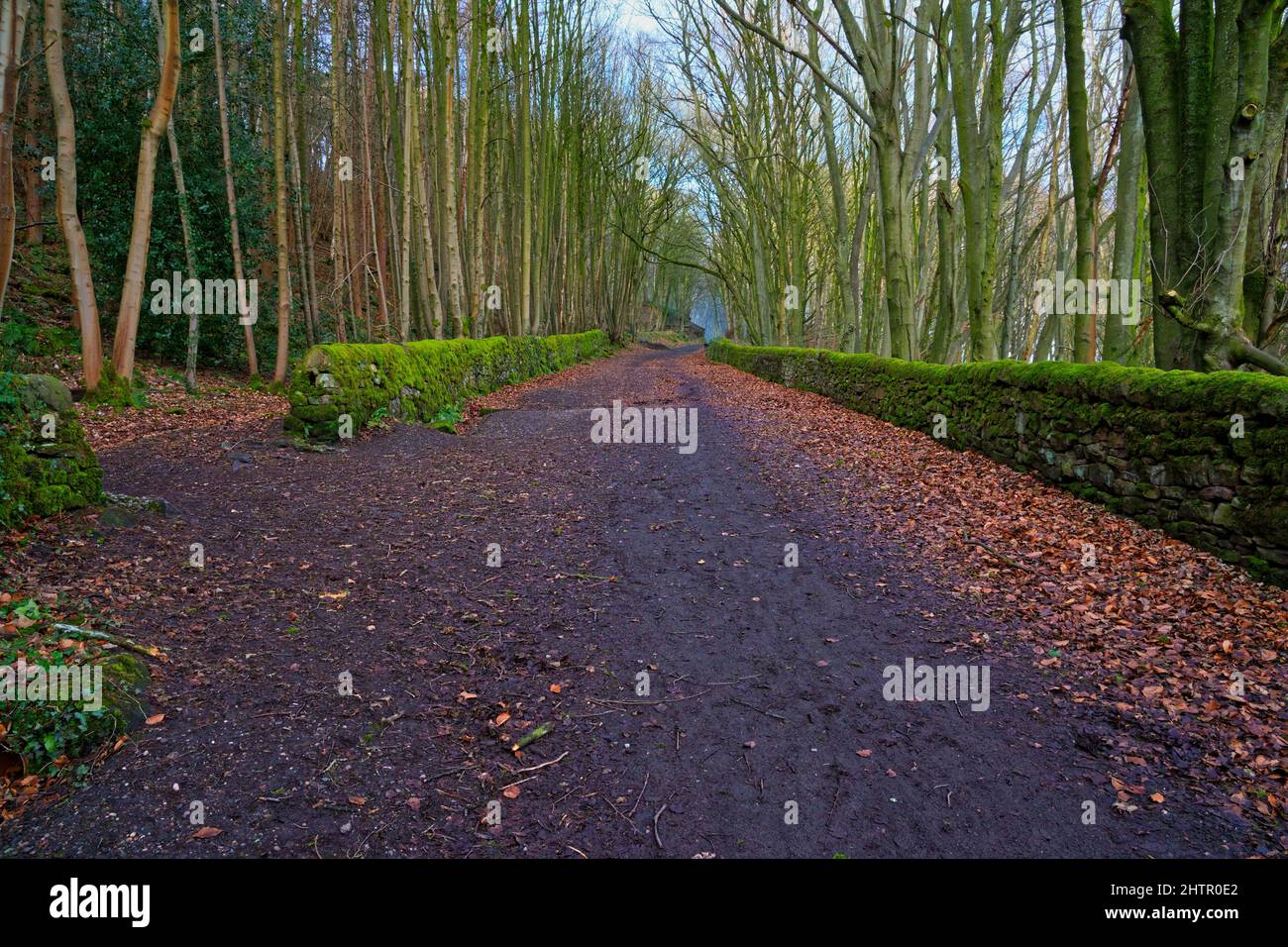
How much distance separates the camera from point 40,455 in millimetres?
4465

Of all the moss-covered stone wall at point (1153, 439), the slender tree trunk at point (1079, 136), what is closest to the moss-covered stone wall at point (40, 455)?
the moss-covered stone wall at point (1153, 439)

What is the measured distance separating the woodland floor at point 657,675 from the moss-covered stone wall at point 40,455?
21cm

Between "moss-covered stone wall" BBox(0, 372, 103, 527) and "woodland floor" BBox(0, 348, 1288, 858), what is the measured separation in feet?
0.67

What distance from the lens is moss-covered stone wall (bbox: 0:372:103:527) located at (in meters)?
4.16

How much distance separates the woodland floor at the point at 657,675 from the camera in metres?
2.59

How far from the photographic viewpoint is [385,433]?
923cm

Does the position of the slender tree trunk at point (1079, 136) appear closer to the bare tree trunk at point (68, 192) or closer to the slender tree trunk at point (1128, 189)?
the slender tree trunk at point (1128, 189)

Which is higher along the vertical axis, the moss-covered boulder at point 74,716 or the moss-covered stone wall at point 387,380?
the moss-covered stone wall at point 387,380

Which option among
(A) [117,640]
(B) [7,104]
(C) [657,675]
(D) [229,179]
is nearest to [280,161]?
(D) [229,179]

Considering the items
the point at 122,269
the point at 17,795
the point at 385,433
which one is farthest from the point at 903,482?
the point at 122,269

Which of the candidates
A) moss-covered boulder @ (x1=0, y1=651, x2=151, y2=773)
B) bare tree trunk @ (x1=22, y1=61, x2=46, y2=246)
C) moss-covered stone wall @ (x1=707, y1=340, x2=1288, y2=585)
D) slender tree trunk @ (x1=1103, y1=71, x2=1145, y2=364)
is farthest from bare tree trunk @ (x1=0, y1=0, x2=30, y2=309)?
slender tree trunk @ (x1=1103, y1=71, x2=1145, y2=364)

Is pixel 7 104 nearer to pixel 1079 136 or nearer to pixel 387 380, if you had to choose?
pixel 387 380

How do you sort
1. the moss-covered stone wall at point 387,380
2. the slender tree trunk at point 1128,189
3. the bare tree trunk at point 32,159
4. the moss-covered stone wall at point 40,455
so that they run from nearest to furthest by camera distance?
1. the moss-covered stone wall at point 40,455
2. the moss-covered stone wall at point 387,380
3. the slender tree trunk at point 1128,189
4. the bare tree trunk at point 32,159

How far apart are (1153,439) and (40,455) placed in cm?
864
